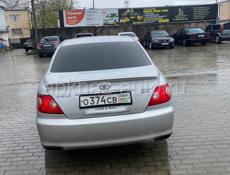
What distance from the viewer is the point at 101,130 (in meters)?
3.21

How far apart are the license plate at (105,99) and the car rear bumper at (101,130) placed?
171 millimetres

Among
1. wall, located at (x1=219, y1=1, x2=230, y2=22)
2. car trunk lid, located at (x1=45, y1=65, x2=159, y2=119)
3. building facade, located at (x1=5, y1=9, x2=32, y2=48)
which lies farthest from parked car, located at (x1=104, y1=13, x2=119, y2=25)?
building facade, located at (x1=5, y1=9, x2=32, y2=48)

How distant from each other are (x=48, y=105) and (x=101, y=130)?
29.0 inches

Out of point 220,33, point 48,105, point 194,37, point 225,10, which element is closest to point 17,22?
point 225,10

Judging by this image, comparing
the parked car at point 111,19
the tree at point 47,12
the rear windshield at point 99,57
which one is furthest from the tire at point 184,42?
the tree at point 47,12

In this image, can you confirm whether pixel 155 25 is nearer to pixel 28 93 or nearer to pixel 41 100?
pixel 28 93

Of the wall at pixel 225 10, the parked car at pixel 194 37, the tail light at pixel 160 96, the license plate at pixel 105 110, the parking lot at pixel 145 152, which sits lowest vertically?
the parking lot at pixel 145 152

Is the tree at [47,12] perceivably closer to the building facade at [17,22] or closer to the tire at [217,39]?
the building facade at [17,22]

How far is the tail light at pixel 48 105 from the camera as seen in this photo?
10.8 feet

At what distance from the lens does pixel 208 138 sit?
14.2ft

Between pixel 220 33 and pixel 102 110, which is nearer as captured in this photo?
pixel 102 110

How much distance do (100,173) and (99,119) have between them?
2.45 ft

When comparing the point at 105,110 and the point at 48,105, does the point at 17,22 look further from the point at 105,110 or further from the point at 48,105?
the point at 105,110

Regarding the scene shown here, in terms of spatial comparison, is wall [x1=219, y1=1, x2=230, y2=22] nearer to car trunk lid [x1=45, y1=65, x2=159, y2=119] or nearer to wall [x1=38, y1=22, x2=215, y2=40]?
wall [x1=38, y1=22, x2=215, y2=40]
